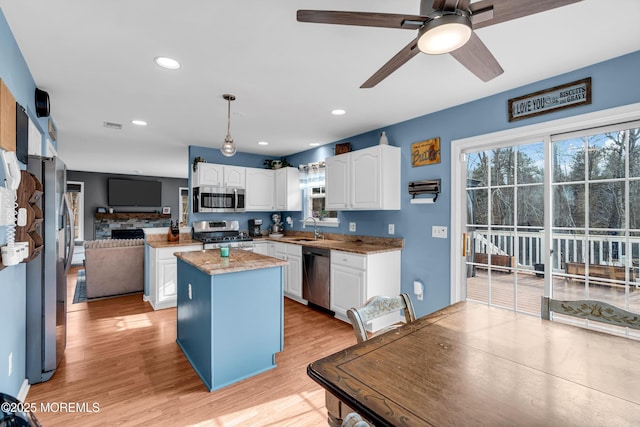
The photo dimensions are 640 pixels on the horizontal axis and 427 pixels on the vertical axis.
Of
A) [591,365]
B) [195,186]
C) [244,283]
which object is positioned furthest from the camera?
[195,186]

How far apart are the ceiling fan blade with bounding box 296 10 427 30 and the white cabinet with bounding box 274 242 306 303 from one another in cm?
325

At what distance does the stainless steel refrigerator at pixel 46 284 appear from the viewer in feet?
7.30

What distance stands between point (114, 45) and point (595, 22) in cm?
295

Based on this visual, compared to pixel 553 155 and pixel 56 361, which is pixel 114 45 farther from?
pixel 553 155

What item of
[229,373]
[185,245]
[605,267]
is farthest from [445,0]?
[185,245]

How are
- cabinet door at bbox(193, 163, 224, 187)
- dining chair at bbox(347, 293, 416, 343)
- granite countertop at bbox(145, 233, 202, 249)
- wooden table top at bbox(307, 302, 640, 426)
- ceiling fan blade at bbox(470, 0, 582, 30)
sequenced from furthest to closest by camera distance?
cabinet door at bbox(193, 163, 224, 187), granite countertop at bbox(145, 233, 202, 249), dining chair at bbox(347, 293, 416, 343), ceiling fan blade at bbox(470, 0, 582, 30), wooden table top at bbox(307, 302, 640, 426)

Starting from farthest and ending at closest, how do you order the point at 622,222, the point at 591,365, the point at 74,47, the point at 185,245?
the point at 185,245 → the point at 622,222 → the point at 74,47 → the point at 591,365

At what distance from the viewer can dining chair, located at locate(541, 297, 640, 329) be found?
4.60 ft

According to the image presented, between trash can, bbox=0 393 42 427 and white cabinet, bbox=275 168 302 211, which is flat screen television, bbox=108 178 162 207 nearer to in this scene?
white cabinet, bbox=275 168 302 211

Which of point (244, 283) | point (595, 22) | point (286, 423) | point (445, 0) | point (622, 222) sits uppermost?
point (595, 22)

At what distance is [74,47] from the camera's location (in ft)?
6.65

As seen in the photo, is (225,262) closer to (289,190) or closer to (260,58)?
(260,58)

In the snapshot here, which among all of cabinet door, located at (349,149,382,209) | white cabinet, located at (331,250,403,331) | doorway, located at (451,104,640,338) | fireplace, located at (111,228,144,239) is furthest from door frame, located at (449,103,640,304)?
fireplace, located at (111,228,144,239)

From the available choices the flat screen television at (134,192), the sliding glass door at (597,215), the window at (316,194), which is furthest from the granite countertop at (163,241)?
the flat screen television at (134,192)
